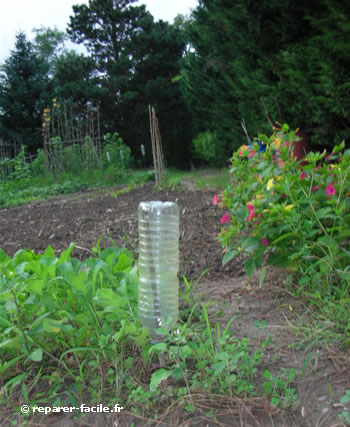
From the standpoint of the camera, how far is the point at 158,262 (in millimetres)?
1539

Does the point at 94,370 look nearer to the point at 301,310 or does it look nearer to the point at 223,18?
the point at 301,310

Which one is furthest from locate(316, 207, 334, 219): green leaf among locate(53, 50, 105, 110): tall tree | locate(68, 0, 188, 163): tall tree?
locate(53, 50, 105, 110): tall tree

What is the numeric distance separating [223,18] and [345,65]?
2833mm

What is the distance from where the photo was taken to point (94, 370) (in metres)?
1.59

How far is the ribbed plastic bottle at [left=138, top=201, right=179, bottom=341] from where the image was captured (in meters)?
1.53

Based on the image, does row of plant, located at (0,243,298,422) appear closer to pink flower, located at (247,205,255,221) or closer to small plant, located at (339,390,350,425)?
small plant, located at (339,390,350,425)

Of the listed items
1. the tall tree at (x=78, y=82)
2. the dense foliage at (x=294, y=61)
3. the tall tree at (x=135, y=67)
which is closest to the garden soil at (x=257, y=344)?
the dense foliage at (x=294, y=61)

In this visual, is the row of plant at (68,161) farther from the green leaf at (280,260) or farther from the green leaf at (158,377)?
the green leaf at (158,377)

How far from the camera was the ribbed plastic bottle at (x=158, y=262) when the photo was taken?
153 centimetres

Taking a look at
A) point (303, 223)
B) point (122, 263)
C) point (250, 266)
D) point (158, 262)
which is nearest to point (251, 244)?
point (250, 266)

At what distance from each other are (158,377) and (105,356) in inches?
12.1

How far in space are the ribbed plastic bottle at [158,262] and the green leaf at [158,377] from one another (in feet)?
0.57

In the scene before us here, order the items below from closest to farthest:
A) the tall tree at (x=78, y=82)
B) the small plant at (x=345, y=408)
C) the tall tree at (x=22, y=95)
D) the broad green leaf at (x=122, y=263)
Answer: the small plant at (x=345, y=408) < the broad green leaf at (x=122, y=263) < the tall tree at (x=22, y=95) < the tall tree at (x=78, y=82)

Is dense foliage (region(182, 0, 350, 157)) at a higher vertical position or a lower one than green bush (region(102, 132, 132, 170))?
higher
